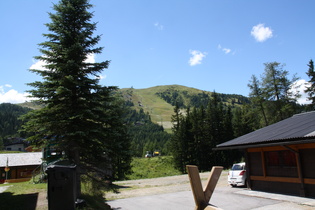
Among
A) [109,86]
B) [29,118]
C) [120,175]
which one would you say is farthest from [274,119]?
[29,118]

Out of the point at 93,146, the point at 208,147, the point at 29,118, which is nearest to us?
the point at 29,118

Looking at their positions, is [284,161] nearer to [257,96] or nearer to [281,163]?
[281,163]

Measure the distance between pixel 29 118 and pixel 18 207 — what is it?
15.9 feet

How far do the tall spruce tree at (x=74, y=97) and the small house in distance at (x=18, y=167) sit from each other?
92.5 feet

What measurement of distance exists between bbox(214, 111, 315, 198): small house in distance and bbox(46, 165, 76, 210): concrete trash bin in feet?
34.7

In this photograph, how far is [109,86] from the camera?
13539mm

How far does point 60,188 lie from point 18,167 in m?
35.5

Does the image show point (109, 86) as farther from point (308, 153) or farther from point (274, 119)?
point (274, 119)

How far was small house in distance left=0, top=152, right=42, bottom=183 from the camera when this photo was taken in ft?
119

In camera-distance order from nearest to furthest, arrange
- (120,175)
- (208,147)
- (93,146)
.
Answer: (93,146) < (120,175) < (208,147)

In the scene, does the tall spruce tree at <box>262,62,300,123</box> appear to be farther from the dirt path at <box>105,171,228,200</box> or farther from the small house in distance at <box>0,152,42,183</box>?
the small house in distance at <box>0,152,42,183</box>

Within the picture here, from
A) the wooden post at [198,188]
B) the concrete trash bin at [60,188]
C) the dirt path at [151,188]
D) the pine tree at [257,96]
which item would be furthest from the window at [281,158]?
the pine tree at [257,96]

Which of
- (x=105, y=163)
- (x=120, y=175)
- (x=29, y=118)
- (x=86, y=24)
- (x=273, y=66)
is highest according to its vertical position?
(x=273, y=66)

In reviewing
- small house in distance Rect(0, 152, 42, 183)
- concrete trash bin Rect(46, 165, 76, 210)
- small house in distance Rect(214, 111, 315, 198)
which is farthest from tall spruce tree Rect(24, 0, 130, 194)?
small house in distance Rect(0, 152, 42, 183)
